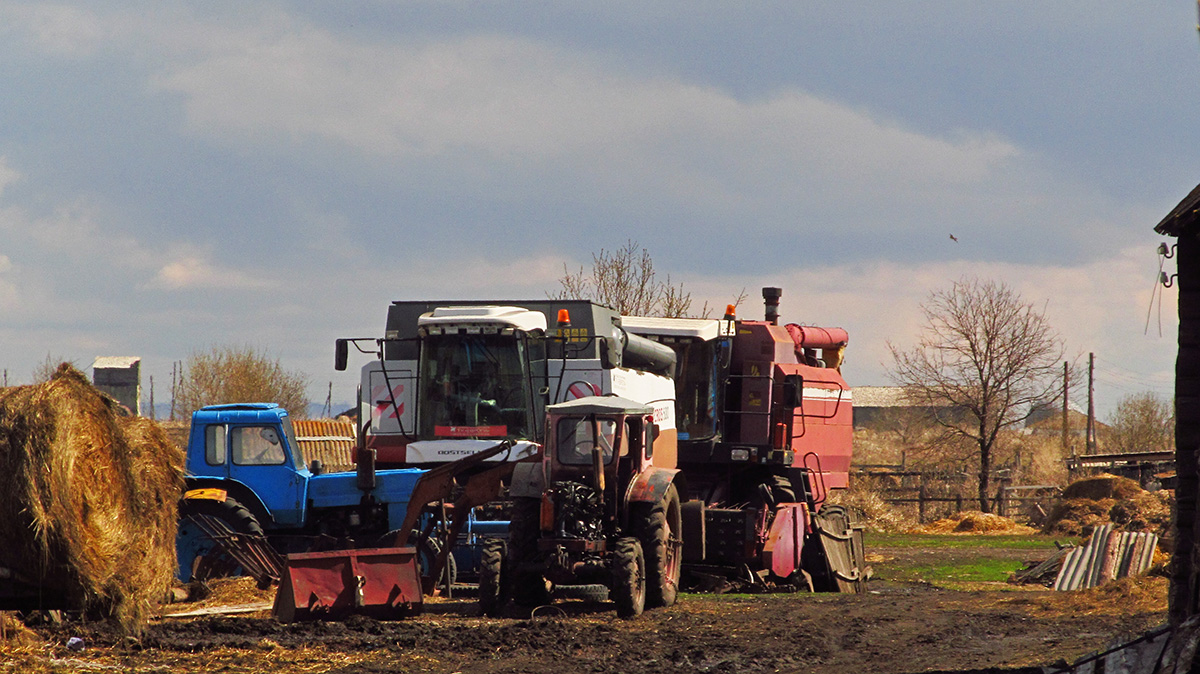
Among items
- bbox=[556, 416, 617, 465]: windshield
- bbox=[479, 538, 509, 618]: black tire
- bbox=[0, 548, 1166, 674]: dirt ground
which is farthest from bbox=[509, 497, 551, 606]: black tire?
bbox=[556, 416, 617, 465]: windshield

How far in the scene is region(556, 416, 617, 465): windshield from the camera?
14141 mm

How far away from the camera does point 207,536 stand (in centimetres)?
1670

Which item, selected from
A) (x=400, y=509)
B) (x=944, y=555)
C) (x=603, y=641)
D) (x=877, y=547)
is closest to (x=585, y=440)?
(x=603, y=641)

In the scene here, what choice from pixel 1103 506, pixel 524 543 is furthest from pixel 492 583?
pixel 1103 506

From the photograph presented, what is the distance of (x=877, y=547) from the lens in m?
28.6

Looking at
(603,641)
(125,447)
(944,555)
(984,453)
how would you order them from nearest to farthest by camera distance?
(125,447), (603,641), (944,555), (984,453)

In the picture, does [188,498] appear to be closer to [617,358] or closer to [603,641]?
[617,358]

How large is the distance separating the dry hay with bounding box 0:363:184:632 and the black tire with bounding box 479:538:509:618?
396cm

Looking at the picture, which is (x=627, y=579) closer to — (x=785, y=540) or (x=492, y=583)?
(x=492, y=583)

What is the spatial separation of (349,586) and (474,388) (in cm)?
450

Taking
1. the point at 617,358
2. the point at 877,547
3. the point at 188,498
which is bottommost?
the point at 877,547

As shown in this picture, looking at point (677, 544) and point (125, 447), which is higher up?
point (125, 447)

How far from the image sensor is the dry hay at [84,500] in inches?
365

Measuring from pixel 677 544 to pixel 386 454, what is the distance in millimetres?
5115
